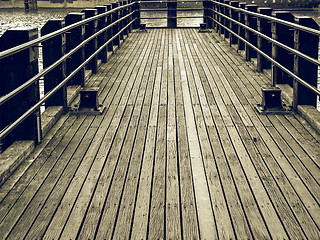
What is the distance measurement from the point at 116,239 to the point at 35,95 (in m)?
1.86

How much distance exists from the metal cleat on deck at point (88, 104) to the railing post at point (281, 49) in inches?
92.1

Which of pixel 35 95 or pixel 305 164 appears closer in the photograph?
pixel 305 164

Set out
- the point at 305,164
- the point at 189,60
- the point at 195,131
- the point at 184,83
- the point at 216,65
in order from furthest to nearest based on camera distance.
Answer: the point at 189,60, the point at 216,65, the point at 184,83, the point at 195,131, the point at 305,164

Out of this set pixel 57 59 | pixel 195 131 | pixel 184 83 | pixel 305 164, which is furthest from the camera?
pixel 184 83

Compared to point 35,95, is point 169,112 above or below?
below

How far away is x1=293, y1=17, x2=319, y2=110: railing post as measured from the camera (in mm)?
5219

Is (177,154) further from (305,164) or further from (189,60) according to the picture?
(189,60)

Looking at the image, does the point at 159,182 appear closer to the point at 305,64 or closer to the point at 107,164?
the point at 107,164

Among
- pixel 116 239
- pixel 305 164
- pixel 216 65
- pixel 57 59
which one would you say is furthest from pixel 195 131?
pixel 216 65

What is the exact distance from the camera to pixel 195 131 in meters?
4.77

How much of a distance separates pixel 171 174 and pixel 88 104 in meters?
2.03

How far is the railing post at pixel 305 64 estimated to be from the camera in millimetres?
5219

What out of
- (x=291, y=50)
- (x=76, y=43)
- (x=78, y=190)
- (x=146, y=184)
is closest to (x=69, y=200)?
A: (x=78, y=190)

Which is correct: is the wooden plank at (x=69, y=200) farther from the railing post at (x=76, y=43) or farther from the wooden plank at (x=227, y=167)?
the railing post at (x=76, y=43)
